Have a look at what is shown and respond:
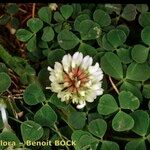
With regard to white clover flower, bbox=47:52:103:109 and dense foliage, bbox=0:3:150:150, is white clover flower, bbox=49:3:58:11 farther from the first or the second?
white clover flower, bbox=47:52:103:109

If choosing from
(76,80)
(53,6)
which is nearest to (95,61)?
(76,80)

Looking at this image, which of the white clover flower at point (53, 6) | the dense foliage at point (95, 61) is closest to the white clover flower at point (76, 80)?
the dense foliage at point (95, 61)

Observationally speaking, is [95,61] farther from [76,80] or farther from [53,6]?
[53,6]

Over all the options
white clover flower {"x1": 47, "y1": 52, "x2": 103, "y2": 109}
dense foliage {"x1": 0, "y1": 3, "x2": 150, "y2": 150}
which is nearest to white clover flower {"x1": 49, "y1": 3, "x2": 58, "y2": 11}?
dense foliage {"x1": 0, "y1": 3, "x2": 150, "y2": 150}

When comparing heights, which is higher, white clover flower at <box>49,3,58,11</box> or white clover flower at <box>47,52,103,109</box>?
white clover flower at <box>49,3,58,11</box>

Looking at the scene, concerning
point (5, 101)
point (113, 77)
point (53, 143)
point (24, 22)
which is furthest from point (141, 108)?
point (24, 22)
